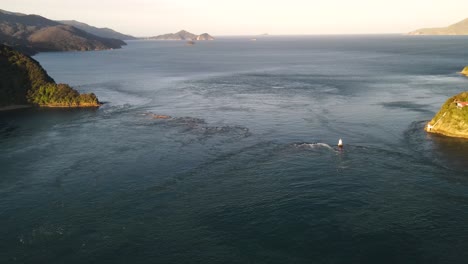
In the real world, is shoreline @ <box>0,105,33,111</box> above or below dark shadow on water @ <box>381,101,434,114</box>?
below

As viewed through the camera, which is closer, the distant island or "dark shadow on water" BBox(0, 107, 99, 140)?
"dark shadow on water" BBox(0, 107, 99, 140)

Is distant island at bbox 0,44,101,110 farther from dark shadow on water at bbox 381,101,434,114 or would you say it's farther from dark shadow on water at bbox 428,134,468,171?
dark shadow on water at bbox 428,134,468,171

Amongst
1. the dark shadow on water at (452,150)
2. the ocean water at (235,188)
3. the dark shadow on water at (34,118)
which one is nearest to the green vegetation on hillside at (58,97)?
the dark shadow on water at (34,118)

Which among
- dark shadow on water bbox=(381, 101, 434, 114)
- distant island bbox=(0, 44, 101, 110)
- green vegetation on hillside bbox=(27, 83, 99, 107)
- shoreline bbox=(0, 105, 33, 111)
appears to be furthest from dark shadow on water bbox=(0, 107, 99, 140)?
dark shadow on water bbox=(381, 101, 434, 114)

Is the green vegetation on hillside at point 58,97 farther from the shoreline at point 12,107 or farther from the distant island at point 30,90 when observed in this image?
the shoreline at point 12,107

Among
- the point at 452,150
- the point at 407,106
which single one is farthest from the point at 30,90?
the point at 452,150

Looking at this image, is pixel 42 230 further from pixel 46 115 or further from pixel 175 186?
pixel 46 115
